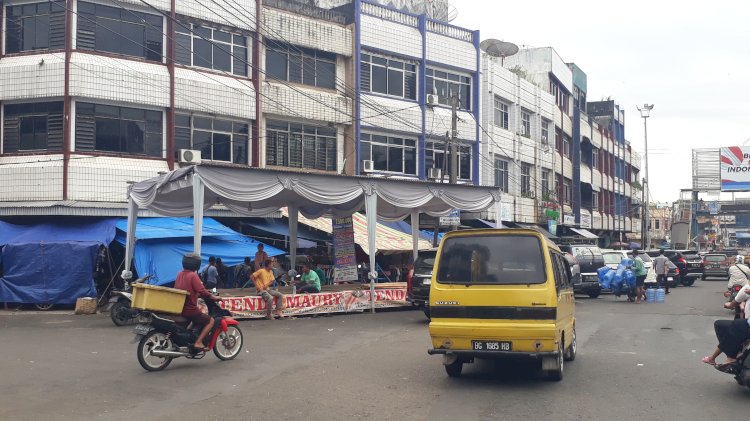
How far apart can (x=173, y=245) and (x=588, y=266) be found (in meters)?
15.1

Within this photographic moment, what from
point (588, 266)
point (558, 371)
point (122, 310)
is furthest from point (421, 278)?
point (588, 266)

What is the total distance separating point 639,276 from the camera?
2414 cm

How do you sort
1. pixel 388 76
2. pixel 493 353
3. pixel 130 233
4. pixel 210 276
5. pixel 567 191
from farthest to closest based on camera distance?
pixel 567 191 < pixel 388 76 < pixel 210 276 < pixel 130 233 < pixel 493 353

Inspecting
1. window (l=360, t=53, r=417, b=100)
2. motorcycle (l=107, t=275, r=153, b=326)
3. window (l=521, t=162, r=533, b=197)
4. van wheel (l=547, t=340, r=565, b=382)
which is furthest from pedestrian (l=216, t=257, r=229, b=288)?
window (l=521, t=162, r=533, b=197)

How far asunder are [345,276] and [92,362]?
11703mm

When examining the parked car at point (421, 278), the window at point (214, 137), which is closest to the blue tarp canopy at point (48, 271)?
the window at point (214, 137)

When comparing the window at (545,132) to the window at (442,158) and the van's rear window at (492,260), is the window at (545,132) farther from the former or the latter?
the van's rear window at (492,260)

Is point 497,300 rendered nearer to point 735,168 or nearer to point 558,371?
point 558,371

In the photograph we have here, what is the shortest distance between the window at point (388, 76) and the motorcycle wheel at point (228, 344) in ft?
65.3

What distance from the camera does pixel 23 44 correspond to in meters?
23.0

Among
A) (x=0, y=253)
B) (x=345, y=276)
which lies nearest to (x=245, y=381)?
(x=345, y=276)

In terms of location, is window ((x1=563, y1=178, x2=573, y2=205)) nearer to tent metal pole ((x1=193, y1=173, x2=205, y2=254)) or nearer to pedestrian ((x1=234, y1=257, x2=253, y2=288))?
pedestrian ((x1=234, y1=257, x2=253, y2=288))

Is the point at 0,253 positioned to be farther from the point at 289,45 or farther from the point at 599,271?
the point at 599,271

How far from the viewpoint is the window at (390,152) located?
30531 millimetres
